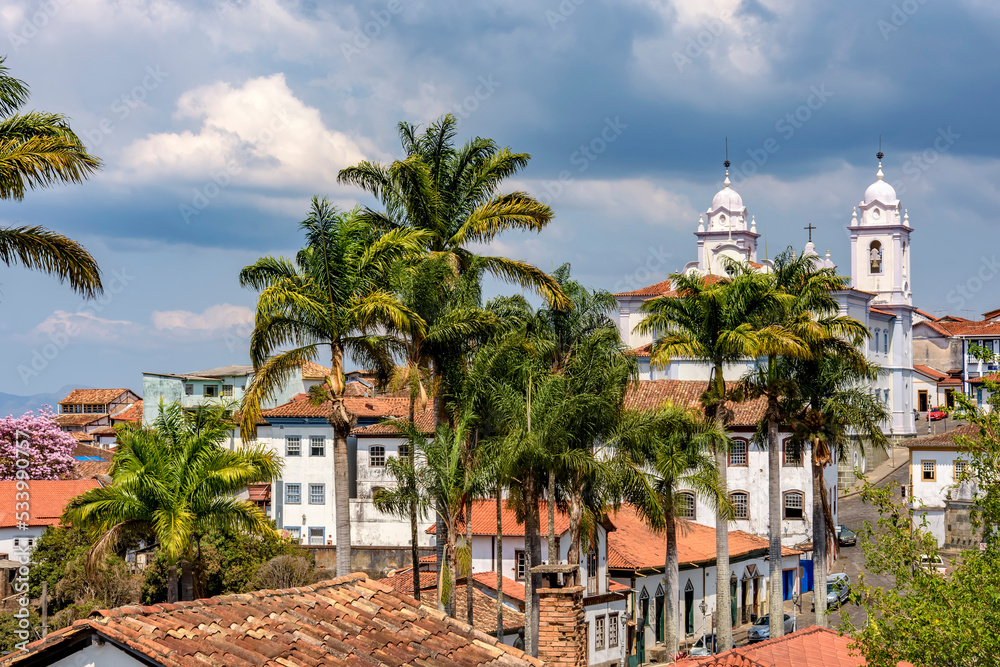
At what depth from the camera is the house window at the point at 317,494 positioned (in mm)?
69312

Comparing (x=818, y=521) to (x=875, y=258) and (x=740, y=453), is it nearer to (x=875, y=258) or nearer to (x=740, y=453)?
(x=740, y=453)

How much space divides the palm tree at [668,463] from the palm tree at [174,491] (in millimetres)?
11620

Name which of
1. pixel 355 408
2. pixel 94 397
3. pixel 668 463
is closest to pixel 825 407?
pixel 668 463

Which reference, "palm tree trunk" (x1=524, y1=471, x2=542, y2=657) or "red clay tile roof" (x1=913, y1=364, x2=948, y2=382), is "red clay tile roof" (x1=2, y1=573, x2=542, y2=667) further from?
"red clay tile roof" (x1=913, y1=364, x2=948, y2=382)

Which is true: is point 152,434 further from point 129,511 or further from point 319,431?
point 319,431

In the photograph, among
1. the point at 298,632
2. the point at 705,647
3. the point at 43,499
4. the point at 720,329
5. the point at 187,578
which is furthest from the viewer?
the point at 43,499

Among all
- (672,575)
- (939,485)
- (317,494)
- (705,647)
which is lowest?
(705,647)

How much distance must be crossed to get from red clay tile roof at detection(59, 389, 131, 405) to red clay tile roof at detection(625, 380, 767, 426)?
279 feet

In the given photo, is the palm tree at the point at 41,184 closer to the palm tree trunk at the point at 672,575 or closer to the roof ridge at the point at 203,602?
the roof ridge at the point at 203,602

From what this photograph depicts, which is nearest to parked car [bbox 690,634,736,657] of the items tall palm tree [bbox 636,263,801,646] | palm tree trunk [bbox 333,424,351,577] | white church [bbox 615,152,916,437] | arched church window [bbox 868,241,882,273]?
tall palm tree [bbox 636,263,801,646]

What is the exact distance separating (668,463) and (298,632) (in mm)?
Answer: 23745

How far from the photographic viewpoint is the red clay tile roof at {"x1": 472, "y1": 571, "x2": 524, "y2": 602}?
138 ft

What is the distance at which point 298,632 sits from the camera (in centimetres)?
1502

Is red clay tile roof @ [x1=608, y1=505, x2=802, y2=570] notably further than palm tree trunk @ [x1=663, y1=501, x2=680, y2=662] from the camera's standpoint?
Yes
